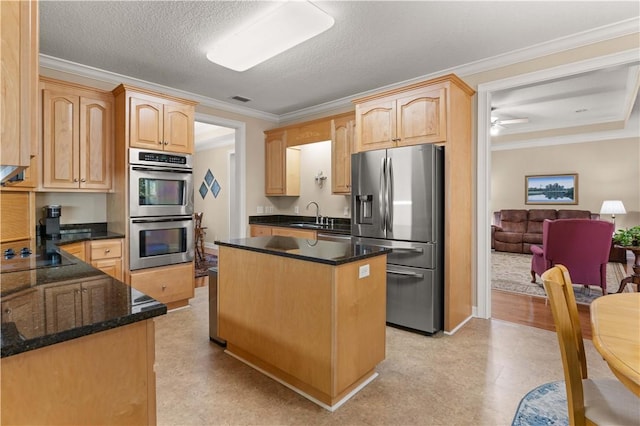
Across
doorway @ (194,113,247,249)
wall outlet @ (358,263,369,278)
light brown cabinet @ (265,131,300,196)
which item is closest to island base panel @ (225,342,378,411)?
wall outlet @ (358,263,369,278)

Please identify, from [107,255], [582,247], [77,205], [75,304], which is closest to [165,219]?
[107,255]

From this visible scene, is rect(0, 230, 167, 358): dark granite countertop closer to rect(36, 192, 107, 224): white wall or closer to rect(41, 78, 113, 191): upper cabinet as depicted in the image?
rect(41, 78, 113, 191): upper cabinet

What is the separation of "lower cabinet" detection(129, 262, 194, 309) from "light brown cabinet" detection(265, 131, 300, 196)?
194cm

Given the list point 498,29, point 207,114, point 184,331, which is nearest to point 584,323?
point 498,29

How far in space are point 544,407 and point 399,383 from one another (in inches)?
33.3

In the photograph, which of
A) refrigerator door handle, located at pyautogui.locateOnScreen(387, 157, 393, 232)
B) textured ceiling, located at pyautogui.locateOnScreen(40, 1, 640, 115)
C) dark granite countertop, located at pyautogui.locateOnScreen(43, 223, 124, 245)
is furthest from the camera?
refrigerator door handle, located at pyautogui.locateOnScreen(387, 157, 393, 232)

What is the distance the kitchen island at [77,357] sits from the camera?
82cm

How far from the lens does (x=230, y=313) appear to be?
257 centimetres

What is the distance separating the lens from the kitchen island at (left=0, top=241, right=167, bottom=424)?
2.70 feet

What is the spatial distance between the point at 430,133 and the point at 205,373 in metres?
2.81

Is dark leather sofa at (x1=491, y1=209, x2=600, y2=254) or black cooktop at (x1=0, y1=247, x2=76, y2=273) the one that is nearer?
black cooktop at (x1=0, y1=247, x2=76, y2=273)

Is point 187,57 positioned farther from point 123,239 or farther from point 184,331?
point 184,331

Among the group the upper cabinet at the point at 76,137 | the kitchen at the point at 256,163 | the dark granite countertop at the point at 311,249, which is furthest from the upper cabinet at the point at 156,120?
the dark granite countertop at the point at 311,249

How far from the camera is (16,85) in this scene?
783mm
